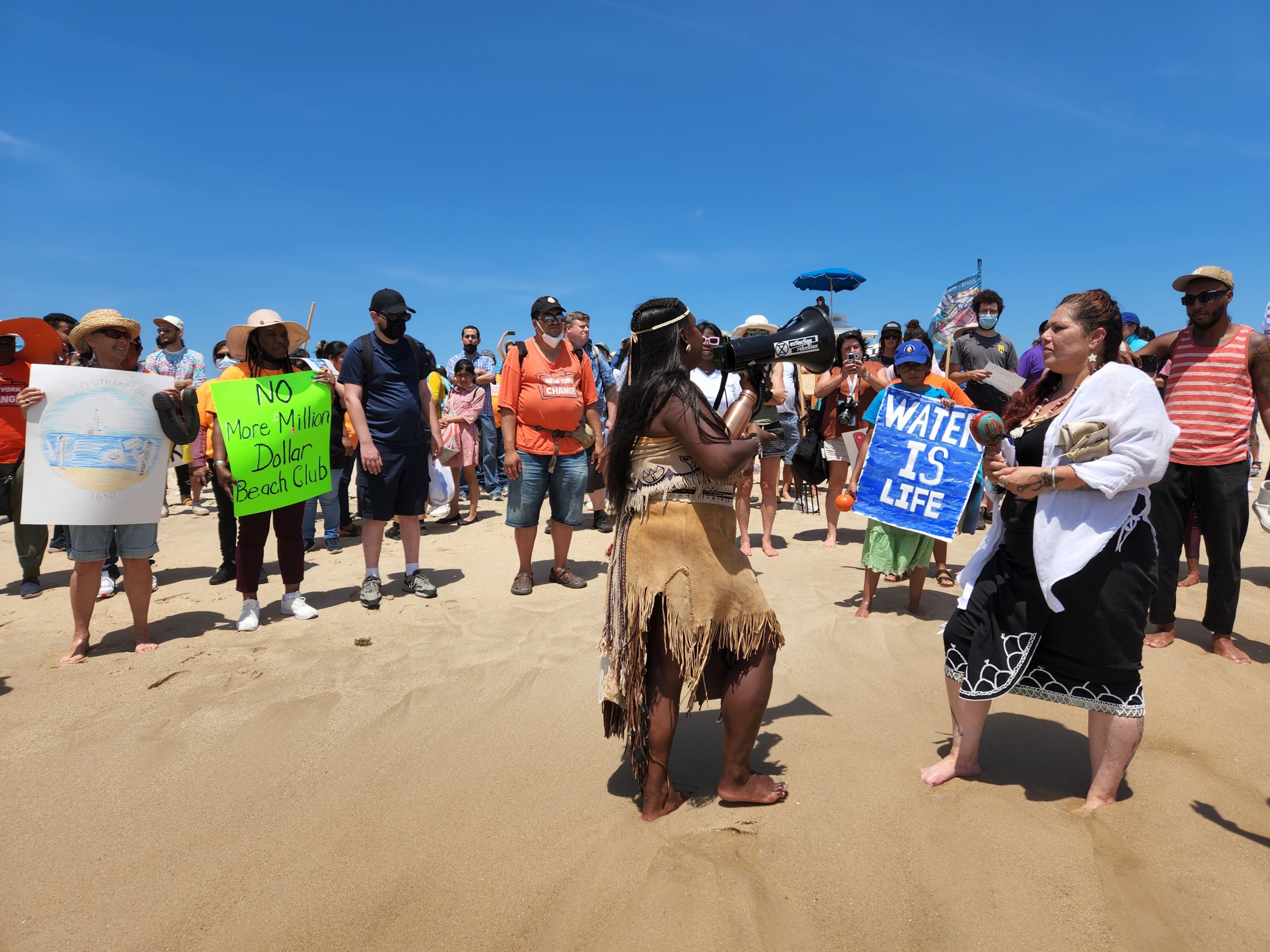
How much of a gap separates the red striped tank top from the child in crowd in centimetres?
702

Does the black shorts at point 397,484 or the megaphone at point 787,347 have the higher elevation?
the megaphone at point 787,347

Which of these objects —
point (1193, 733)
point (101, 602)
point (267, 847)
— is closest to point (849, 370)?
point (1193, 733)

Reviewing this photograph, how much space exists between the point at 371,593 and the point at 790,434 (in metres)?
4.62

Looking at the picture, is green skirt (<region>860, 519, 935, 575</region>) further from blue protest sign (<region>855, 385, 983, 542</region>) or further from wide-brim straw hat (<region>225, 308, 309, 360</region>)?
wide-brim straw hat (<region>225, 308, 309, 360</region>)

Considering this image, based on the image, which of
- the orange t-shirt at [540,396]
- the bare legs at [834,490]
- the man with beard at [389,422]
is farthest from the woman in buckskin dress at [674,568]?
the bare legs at [834,490]

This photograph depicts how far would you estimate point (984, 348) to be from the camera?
24.5ft

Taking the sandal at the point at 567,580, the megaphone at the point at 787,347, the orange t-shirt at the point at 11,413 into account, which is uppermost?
the megaphone at the point at 787,347

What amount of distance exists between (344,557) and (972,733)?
19.5 ft

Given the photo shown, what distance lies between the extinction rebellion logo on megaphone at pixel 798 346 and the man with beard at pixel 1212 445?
112 inches

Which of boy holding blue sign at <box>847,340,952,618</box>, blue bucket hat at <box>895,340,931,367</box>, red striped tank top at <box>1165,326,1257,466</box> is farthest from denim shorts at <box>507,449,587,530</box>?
red striped tank top at <box>1165,326,1257,466</box>

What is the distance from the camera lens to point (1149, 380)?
2.46 meters

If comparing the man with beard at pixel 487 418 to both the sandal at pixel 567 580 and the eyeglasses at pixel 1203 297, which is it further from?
the eyeglasses at pixel 1203 297

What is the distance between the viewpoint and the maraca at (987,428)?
8.58ft

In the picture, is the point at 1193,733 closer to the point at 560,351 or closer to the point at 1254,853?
the point at 1254,853
